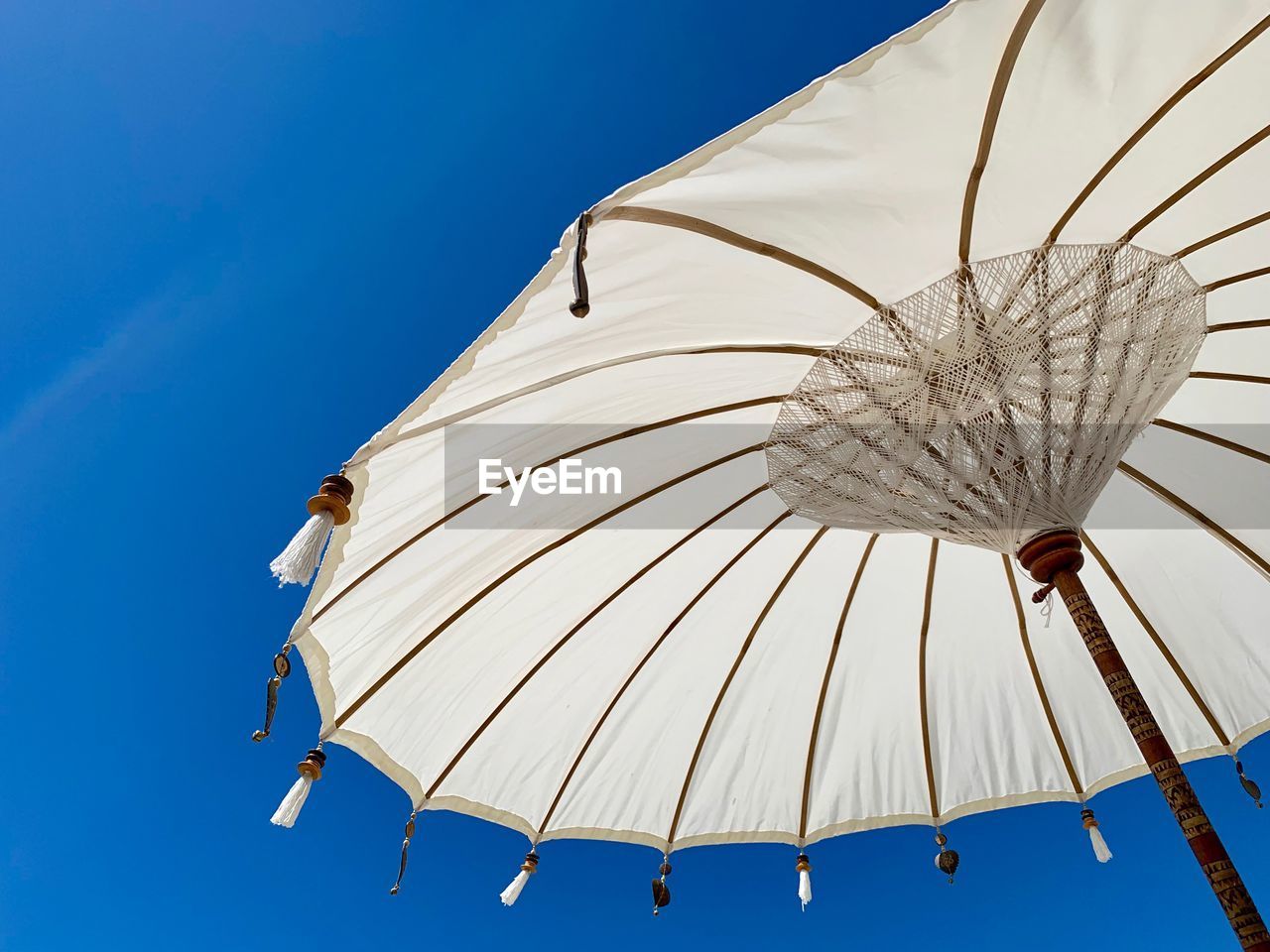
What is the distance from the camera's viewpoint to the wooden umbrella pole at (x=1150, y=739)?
2520 millimetres

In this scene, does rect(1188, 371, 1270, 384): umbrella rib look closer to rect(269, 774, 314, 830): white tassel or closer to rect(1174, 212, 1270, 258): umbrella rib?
rect(1174, 212, 1270, 258): umbrella rib

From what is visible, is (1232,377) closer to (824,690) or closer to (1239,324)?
(1239,324)

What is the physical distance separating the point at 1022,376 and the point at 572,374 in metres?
1.86

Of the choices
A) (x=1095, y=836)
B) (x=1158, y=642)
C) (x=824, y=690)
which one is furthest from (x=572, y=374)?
(x=1095, y=836)

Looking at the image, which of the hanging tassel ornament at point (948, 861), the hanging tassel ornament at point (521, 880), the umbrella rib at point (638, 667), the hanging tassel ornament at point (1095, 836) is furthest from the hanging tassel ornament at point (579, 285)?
the hanging tassel ornament at point (1095, 836)

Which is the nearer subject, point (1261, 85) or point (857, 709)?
point (1261, 85)

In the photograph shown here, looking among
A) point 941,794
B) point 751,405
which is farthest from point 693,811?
point 751,405

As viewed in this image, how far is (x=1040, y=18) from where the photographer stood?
2.61 meters

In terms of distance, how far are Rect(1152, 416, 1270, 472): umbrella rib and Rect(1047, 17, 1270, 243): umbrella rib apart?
1738 mm

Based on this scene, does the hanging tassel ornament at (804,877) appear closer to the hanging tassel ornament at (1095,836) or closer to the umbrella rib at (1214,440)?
the hanging tassel ornament at (1095,836)

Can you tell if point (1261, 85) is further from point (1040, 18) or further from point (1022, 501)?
point (1022, 501)

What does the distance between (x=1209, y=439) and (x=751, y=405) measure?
253cm

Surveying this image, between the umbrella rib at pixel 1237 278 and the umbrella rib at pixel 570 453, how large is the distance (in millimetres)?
1969

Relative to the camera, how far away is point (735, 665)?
4551 mm
